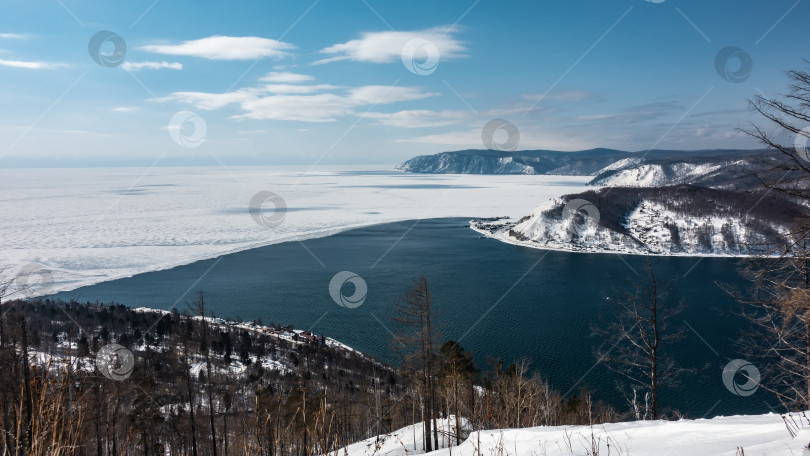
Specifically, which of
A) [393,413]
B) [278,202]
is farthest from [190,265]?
[278,202]

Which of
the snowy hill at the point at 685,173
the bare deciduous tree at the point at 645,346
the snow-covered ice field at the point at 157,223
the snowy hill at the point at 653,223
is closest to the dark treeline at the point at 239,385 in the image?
the bare deciduous tree at the point at 645,346

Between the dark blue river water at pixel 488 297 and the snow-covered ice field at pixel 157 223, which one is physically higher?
the snow-covered ice field at pixel 157 223

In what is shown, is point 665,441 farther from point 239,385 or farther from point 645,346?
point 239,385

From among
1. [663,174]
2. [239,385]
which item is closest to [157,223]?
[239,385]

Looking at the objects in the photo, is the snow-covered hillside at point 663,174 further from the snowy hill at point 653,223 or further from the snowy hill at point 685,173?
the snowy hill at point 653,223

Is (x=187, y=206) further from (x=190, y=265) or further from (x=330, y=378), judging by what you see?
(x=330, y=378)

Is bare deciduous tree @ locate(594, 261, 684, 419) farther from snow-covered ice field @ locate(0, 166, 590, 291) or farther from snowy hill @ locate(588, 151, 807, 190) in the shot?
snowy hill @ locate(588, 151, 807, 190)

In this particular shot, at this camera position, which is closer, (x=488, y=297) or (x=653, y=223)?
(x=488, y=297)
